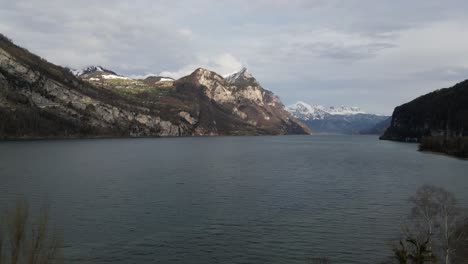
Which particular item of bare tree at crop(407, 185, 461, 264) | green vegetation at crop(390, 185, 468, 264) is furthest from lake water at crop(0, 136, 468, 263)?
bare tree at crop(407, 185, 461, 264)

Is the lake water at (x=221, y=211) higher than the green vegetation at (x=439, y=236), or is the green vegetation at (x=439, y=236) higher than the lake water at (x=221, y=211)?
the green vegetation at (x=439, y=236)

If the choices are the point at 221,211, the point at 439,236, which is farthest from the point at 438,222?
the point at 221,211

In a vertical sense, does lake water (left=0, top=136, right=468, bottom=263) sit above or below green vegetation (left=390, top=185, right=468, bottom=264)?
below

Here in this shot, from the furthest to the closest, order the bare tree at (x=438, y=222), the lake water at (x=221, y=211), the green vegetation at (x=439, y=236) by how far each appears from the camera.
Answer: the lake water at (x=221, y=211), the bare tree at (x=438, y=222), the green vegetation at (x=439, y=236)

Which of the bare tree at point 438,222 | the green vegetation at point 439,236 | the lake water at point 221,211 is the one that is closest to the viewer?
the green vegetation at point 439,236

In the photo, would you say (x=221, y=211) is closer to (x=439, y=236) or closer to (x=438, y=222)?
(x=438, y=222)

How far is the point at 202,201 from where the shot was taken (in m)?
77.6

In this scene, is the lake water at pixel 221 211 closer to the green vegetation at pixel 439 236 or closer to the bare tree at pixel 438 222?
the green vegetation at pixel 439 236

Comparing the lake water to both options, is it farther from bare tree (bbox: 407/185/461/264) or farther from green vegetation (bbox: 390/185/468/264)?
bare tree (bbox: 407/185/461/264)

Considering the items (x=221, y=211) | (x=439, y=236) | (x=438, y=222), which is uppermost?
Result: (x=438, y=222)

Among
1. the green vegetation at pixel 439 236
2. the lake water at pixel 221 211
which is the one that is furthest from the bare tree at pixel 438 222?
the lake water at pixel 221 211

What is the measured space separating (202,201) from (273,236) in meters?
26.2

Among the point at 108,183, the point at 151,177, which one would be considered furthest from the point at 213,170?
the point at 108,183

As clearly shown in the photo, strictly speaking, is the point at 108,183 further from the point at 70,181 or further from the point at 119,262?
the point at 119,262
